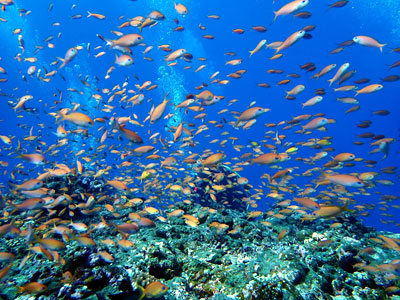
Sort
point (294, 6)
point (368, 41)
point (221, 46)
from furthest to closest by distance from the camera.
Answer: point (221, 46) → point (368, 41) → point (294, 6)

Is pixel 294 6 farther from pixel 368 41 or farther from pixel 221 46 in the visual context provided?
pixel 221 46

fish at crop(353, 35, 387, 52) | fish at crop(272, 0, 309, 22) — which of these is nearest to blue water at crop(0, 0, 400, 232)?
fish at crop(353, 35, 387, 52)

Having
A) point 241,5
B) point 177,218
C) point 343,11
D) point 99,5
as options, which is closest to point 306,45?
point 343,11

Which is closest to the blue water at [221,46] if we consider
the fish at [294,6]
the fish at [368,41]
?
the fish at [368,41]

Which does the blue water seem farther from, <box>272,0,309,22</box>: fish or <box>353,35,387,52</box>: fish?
<box>272,0,309,22</box>: fish

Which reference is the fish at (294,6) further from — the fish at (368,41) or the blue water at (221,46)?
the blue water at (221,46)

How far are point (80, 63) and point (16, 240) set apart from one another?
150 feet

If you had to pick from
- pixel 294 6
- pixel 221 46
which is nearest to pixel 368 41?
pixel 294 6

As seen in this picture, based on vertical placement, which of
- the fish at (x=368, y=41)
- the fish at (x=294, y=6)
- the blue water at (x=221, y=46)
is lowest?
the fish at (x=368, y=41)

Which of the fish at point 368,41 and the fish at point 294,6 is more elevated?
the fish at point 294,6

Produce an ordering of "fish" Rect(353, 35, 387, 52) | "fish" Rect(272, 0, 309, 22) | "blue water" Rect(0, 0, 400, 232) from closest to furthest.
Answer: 1. "fish" Rect(272, 0, 309, 22)
2. "fish" Rect(353, 35, 387, 52)
3. "blue water" Rect(0, 0, 400, 232)

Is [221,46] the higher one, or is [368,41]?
[221,46]

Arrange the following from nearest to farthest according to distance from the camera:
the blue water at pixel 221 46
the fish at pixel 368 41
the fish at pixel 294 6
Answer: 1. the fish at pixel 294 6
2. the fish at pixel 368 41
3. the blue water at pixel 221 46

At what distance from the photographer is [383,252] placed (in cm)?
540
